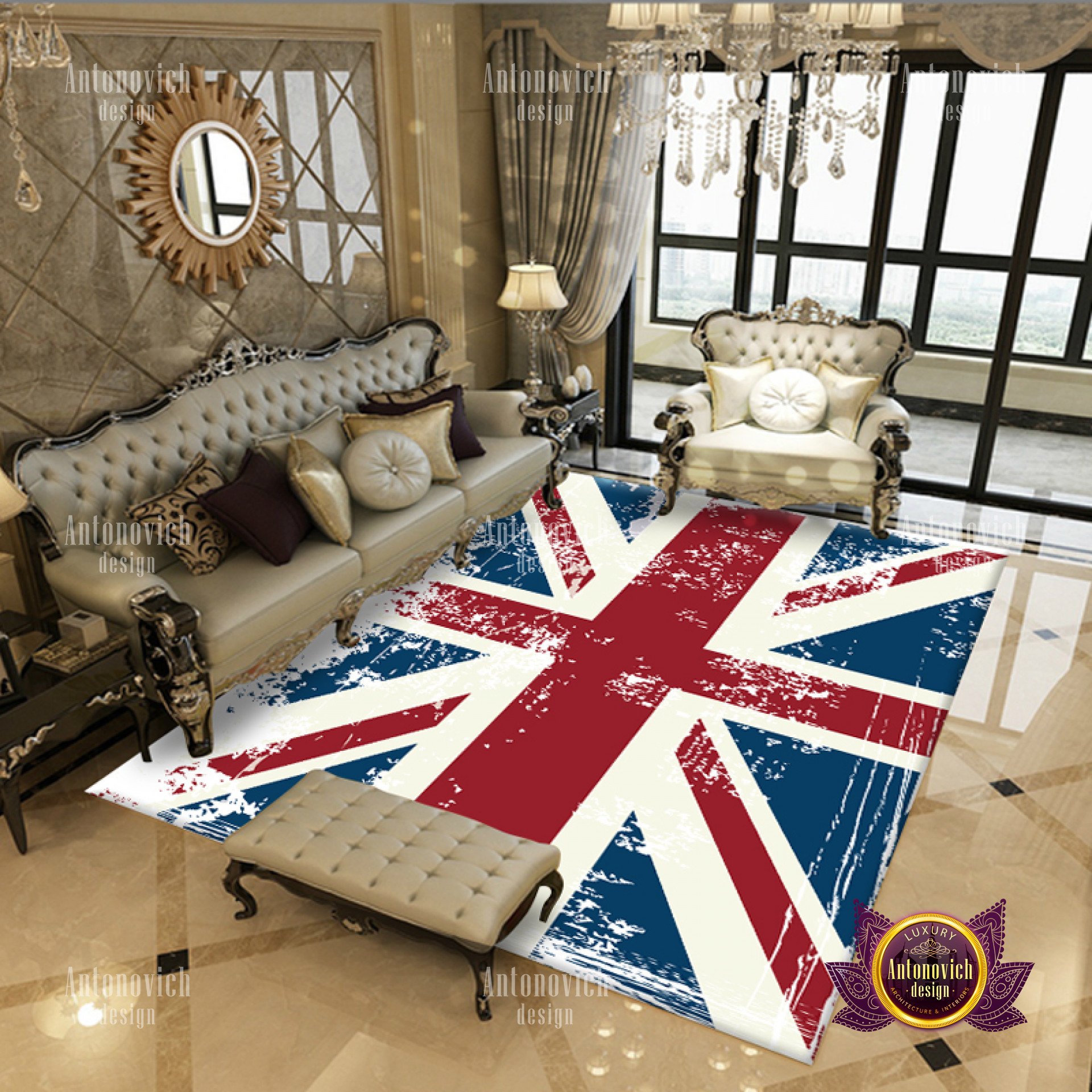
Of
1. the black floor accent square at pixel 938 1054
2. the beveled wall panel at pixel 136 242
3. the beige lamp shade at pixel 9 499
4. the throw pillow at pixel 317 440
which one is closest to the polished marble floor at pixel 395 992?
the black floor accent square at pixel 938 1054

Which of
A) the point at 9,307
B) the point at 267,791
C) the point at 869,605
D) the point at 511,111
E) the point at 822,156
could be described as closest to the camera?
the point at 267,791

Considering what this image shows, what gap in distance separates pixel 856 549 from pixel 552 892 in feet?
9.81

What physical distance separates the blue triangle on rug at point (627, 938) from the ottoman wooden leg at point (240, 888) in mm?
852

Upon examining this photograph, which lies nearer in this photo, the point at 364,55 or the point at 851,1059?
the point at 851,1059

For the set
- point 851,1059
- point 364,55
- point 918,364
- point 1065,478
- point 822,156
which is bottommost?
point 851,1059

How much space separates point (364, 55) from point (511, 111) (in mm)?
1205

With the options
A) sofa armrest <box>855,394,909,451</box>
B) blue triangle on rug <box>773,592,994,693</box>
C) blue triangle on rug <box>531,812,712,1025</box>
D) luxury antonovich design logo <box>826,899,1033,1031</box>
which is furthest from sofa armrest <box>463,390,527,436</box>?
luxury antonovich design logo <box>826,899,1033,1031</box>

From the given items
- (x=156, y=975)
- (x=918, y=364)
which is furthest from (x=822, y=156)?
(x=156, y=975)

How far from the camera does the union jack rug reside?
114 inches

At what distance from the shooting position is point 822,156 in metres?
5.60

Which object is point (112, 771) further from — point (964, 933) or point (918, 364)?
point (918, 364)

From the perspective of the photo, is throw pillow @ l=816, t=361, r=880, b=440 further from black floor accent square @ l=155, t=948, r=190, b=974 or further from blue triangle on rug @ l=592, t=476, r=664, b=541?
black floor accent square @ l=155, t=948, r=190, b=974

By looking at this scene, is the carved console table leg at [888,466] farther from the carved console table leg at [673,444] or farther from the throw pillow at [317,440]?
the throw pillow at [317,440]

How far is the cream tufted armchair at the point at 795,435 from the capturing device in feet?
17.1
